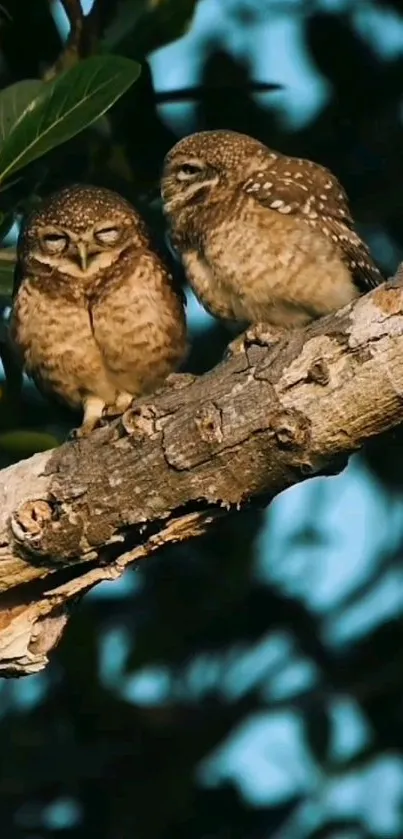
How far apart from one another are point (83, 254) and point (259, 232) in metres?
0.54

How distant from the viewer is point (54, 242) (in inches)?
233

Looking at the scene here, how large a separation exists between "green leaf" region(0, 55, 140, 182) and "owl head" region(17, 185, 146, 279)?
60 cm

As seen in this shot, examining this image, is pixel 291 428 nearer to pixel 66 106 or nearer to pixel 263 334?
pixel 263 334

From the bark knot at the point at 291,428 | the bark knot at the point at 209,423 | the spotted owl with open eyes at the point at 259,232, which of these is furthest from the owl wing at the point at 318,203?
the bark knot at the point at 291,428

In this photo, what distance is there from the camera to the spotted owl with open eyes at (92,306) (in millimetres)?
5758

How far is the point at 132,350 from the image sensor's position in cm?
575

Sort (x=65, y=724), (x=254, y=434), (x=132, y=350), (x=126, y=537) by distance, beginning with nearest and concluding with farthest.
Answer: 1. (x=254, y=434)
2. (x=126, y=537)
3. (x=132, y=350)
4. (x=65, y=724)

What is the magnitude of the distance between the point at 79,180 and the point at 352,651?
7.03 ft

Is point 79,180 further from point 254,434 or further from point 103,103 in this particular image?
point 254,434

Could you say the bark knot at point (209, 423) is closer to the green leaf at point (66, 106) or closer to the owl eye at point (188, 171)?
the green leaf at point (66, 106)

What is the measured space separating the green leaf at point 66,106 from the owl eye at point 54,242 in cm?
71

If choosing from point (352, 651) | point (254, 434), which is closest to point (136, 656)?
point (352, 651)

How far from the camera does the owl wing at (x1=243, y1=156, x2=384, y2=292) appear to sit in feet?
18.9

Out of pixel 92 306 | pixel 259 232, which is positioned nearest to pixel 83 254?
pixel 92 306
